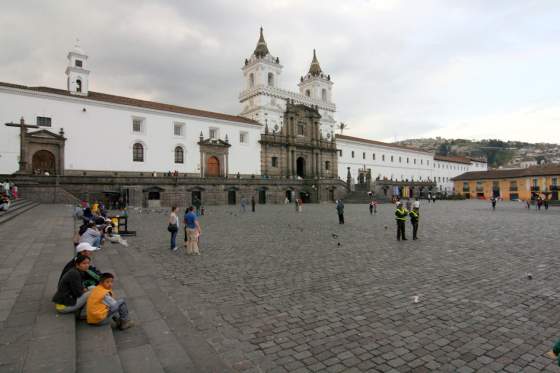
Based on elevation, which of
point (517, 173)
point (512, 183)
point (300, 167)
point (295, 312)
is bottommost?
point (295, 312)

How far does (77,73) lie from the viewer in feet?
104

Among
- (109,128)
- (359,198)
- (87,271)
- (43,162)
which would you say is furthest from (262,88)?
Answer: (87,271)

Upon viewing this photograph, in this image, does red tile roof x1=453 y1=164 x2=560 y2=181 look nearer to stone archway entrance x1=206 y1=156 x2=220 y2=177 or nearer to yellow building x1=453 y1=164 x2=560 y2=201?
yellow building x1=453 y1=164 x2=560 y2=201

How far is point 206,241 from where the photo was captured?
1191cm

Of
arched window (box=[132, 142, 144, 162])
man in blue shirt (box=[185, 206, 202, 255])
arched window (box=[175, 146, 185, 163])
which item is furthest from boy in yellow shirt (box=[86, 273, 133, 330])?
arched window (box=[175, 146, 185, 163])

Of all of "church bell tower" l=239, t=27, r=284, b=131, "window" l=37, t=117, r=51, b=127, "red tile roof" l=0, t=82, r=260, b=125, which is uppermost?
"church bell tower" l=239, t=27, r=284, b=131

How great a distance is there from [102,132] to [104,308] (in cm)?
3225

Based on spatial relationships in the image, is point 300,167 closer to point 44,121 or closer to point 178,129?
point 178,129

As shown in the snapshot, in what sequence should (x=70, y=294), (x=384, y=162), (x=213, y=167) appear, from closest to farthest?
1. (x=70, y=294)
2. (x=213, y=167)
3. (x=384, y=162)

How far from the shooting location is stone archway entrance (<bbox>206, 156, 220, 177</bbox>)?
39.4m

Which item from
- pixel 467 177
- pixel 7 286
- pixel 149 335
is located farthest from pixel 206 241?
pixel 467 177

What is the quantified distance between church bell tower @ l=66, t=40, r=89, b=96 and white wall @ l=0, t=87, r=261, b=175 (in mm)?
1744

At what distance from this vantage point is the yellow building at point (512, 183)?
55.8 meters

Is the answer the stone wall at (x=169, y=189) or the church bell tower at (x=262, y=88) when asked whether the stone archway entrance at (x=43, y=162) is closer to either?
the stone wall at (x=169, y=189)
